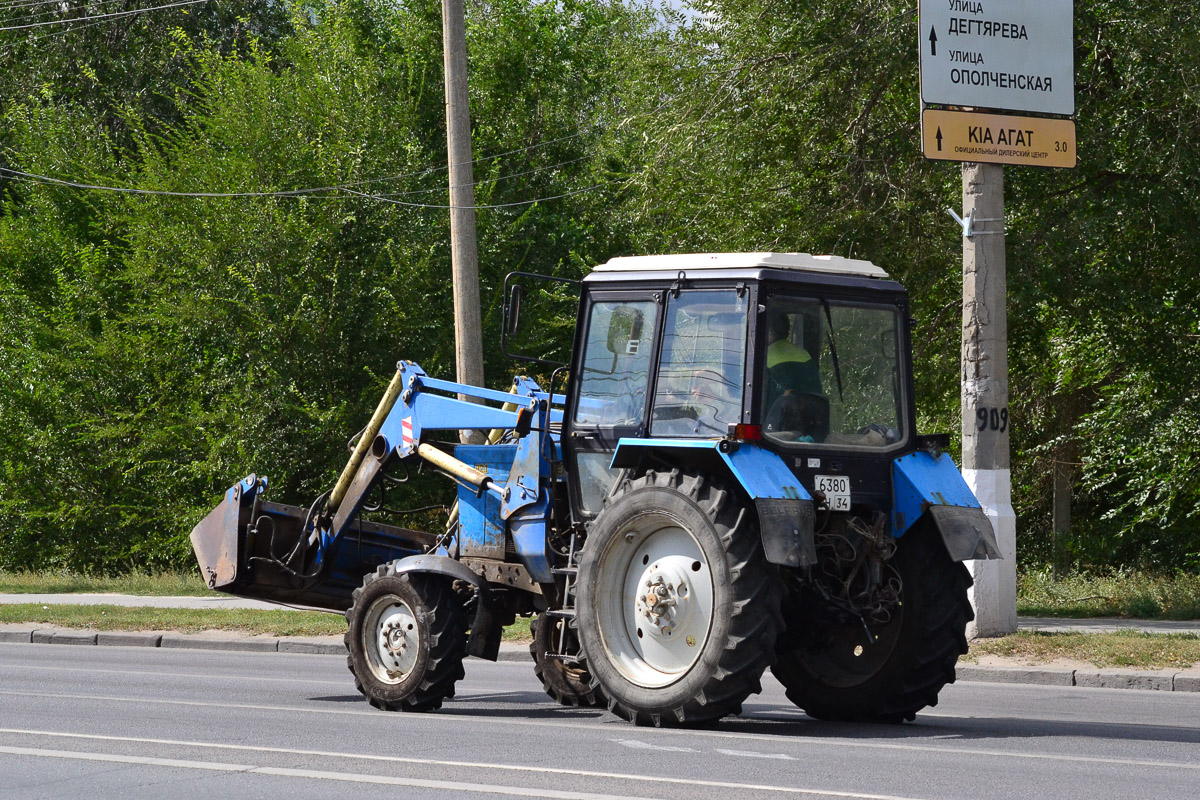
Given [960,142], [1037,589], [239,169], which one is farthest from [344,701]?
[239,169]

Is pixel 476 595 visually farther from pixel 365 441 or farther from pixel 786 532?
pixel 786 532

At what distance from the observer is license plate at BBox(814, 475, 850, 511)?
9117 millimetres

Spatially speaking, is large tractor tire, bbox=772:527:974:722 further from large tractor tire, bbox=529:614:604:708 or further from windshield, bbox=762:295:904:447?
large tractor tire, bbox=529:614:604:708

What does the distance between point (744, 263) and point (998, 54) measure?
6653mm

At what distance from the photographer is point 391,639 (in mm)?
10078

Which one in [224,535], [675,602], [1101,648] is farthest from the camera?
[1101,648]

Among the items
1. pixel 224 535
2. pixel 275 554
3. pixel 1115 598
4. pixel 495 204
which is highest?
pixel 495 204

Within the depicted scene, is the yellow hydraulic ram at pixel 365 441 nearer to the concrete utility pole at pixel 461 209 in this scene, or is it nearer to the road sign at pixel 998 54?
the road sign at pixel 998 54

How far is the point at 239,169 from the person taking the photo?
25.5 m

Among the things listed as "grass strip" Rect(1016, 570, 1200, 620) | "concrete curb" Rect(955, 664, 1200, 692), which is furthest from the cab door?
"grass strip" Rect(1016, 570, 1200, 620)

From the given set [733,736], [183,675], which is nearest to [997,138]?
[733,736]

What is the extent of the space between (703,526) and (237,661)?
786cm

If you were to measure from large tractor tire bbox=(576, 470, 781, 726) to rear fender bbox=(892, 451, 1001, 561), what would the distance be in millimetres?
1297

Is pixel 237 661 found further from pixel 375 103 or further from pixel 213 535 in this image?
pixel 375 103
